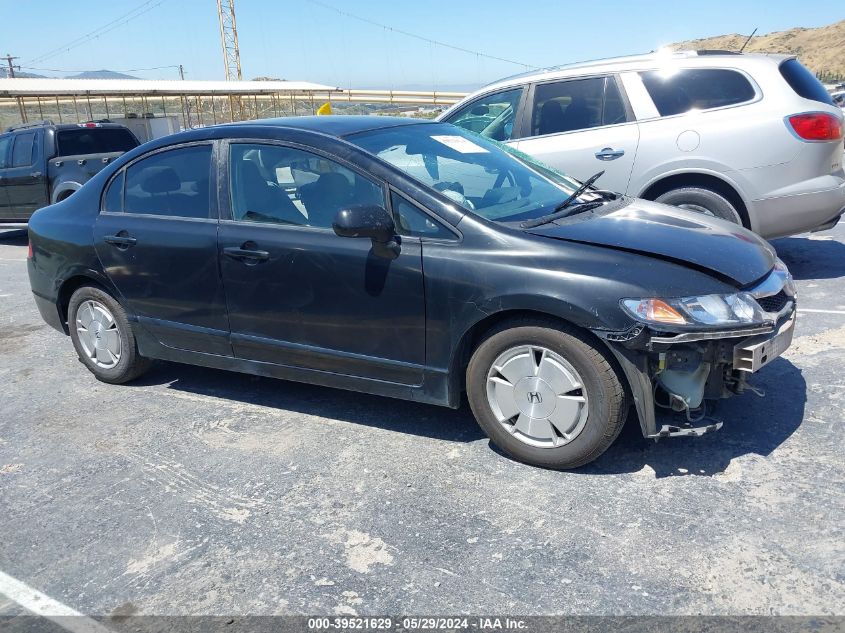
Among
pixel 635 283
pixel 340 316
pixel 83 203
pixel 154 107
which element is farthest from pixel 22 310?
pixel 154 107

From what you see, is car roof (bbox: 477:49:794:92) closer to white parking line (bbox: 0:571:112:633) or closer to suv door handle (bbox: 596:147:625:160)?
suv door handle (bbox: 596:147:625:160)

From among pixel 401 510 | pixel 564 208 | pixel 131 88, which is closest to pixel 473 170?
pixel 564 208

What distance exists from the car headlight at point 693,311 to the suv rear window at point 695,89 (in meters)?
3.57

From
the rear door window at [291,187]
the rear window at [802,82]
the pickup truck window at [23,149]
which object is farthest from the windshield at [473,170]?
the pickup truck window at [23,149]

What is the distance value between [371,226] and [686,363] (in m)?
1.55

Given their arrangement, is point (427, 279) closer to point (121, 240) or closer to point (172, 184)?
point (172, 184)

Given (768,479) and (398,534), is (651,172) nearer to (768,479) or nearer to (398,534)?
(768,479)

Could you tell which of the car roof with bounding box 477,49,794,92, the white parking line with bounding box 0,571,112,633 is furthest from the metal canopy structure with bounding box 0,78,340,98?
the white parking line with bounding box 0,571,112,633

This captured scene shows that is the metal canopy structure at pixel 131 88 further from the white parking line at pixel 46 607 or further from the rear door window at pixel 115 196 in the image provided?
the white parking line at pixel 46 607

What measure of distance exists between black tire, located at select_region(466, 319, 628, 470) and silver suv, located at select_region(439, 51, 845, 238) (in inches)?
135

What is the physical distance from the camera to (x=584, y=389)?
11.1 feet

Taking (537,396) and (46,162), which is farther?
(46,162)

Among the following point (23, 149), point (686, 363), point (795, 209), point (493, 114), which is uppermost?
point (493, 114)

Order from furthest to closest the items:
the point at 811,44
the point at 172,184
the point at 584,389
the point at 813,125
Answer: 1. the point at 811,44
2. the point at 813,125
3. the point at 172,184
4. the point at 584,389
